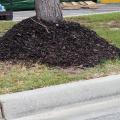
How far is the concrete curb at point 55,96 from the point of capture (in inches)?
225

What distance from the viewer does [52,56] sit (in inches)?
291

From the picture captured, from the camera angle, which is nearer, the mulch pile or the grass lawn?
the grass lawn

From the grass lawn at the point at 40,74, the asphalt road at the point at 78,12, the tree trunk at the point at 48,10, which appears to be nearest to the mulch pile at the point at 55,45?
the tree trunk at the point at 48,10

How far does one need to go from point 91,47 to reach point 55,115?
2.23 metres

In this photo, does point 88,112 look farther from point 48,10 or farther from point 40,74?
point 48,10

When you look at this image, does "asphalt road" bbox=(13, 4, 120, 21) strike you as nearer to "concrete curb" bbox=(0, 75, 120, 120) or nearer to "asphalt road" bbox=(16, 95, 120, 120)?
"concrete curb" bbox=(0, 75, 120, 120)

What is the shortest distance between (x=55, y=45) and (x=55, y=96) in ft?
5.85

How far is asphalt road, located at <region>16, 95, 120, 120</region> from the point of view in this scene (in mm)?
5750

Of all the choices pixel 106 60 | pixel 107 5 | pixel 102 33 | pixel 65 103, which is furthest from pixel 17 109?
pixel 107 5

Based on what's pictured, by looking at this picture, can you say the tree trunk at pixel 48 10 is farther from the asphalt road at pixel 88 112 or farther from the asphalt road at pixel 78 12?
the asphalt road at pixel 78 12

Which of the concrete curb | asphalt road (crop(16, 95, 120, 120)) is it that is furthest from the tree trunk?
asphalt road (crop(16, 95, 120, 120))

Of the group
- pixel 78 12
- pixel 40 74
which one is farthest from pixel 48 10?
pixel 78 12

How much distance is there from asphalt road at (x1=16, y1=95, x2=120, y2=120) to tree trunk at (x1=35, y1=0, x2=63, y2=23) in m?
2.32

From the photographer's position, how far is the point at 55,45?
25.1 ft
